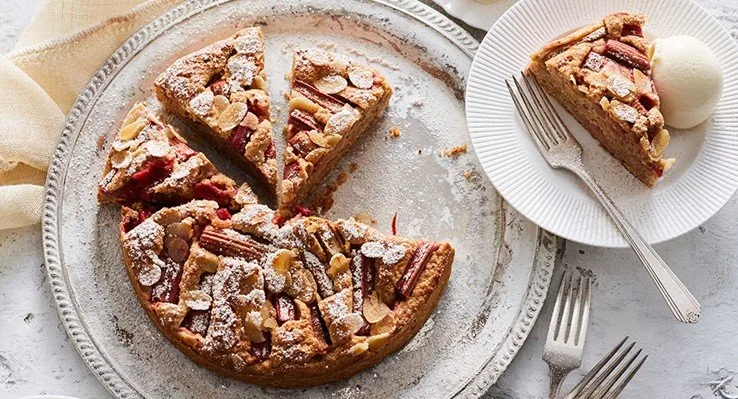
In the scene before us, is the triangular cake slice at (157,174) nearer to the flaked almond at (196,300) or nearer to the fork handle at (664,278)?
the flaked almond at (196,300)

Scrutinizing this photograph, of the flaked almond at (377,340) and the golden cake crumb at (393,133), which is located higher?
the golden cake crumb at (393,133)

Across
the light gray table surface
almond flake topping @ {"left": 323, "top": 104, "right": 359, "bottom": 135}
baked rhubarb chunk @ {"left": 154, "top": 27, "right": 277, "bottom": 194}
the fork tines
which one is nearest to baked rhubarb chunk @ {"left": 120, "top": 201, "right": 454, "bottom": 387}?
baked rhubarb chunk @ {"left": 154, "top": 27, "right": 277, "bottom": 194}

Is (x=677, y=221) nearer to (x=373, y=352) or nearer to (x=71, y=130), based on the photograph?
(x=373, y=352)

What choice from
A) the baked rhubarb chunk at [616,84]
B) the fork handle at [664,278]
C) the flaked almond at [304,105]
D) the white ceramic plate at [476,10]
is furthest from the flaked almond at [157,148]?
the fork handle at [664,278]

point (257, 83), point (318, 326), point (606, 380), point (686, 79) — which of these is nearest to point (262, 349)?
point (318, 326)

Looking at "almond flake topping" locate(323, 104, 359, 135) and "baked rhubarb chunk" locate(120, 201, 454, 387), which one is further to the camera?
"almond flake topping" locate(323, 104, 359, 135)

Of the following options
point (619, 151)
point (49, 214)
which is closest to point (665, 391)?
point (619, 151)

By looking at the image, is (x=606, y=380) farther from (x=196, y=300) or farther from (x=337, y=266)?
(x=196, y=300)

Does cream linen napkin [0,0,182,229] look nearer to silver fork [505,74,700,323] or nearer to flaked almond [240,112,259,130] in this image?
flaked almond [240,112,259,130]
